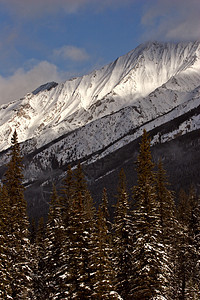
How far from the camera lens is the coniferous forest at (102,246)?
2659 centimetres

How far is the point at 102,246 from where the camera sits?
2648cm

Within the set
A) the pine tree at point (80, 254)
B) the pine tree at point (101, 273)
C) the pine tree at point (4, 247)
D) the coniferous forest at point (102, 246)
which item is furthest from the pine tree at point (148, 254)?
the pine tree at point (4, 247)

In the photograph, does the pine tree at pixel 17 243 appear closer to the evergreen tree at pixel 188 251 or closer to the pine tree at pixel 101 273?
the pine tree at pixel 101 273

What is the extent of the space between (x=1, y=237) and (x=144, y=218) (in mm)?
11596

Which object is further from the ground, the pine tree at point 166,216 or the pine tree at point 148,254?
the pine tree at point 166,216

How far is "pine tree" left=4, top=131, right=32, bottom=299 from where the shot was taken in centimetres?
3117

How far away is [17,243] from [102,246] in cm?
914

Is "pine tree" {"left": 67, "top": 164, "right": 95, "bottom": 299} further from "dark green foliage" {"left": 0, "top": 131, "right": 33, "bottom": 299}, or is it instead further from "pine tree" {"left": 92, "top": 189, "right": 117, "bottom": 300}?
"dark green foliage" {"left": 0, "top": 131, "right": 33, "bottom": 299}

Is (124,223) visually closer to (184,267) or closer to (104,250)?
(104,250)

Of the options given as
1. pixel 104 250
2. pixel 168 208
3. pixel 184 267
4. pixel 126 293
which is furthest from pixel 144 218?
pixel 184 267

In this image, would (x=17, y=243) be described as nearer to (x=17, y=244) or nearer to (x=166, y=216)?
(x=17, y=244)

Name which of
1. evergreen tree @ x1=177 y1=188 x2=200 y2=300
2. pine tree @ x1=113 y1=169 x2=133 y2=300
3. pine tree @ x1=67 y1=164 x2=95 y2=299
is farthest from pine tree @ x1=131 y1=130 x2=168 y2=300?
evergreen tree @ x1=177 y1=188 x2=200 y2=300

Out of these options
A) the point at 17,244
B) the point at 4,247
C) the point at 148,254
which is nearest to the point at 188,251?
the point at 148,254

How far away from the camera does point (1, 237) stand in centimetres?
2842
